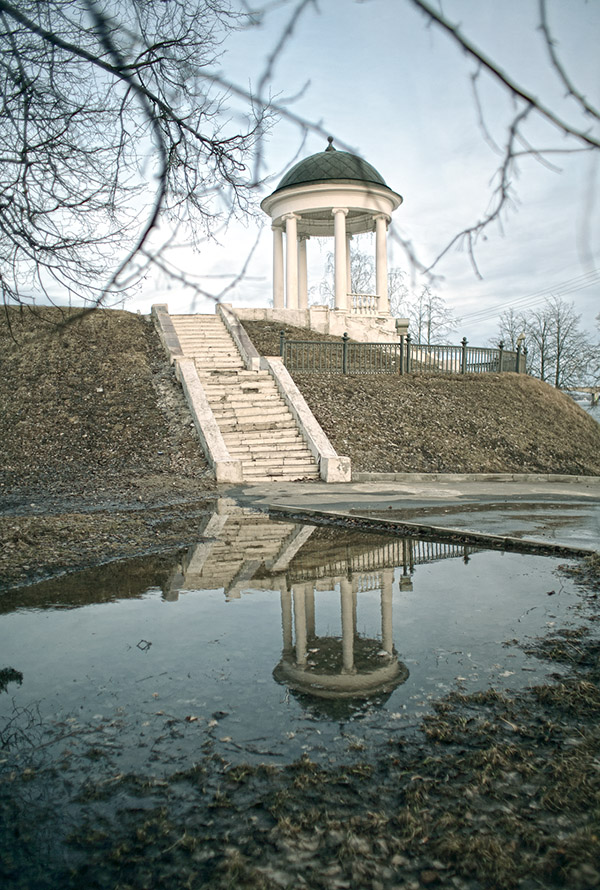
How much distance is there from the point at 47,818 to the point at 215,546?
5285 millimetres

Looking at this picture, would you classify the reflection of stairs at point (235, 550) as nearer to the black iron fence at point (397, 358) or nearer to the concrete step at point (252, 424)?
the concrete step at point (252, 424)

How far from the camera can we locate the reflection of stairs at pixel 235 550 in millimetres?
6328

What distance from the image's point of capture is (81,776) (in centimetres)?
285

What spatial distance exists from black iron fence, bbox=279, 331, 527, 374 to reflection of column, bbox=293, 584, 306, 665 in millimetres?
14211

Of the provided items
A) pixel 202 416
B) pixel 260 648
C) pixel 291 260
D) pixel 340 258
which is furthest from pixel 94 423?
pixel 291 260

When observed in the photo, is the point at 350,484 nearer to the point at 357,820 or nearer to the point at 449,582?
the point at 449,582

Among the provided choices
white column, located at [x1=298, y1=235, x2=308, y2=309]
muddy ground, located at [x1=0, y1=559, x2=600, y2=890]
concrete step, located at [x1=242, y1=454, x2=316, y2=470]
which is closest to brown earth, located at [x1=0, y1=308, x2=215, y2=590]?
concrete step, located at [x1=242, y1=454, x2=316, y2=470]

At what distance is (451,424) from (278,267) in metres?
15.2

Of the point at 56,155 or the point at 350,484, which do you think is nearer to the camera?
the point at 56,155

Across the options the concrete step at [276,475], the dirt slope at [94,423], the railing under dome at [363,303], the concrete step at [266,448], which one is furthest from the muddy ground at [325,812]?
the railing under dome at [363,303]

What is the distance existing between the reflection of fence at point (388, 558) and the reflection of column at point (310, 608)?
→ 1.16ft

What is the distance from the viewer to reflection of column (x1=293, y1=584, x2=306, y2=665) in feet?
14.1

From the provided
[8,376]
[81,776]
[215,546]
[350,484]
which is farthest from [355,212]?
[81,776]

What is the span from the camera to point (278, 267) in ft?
98.2
